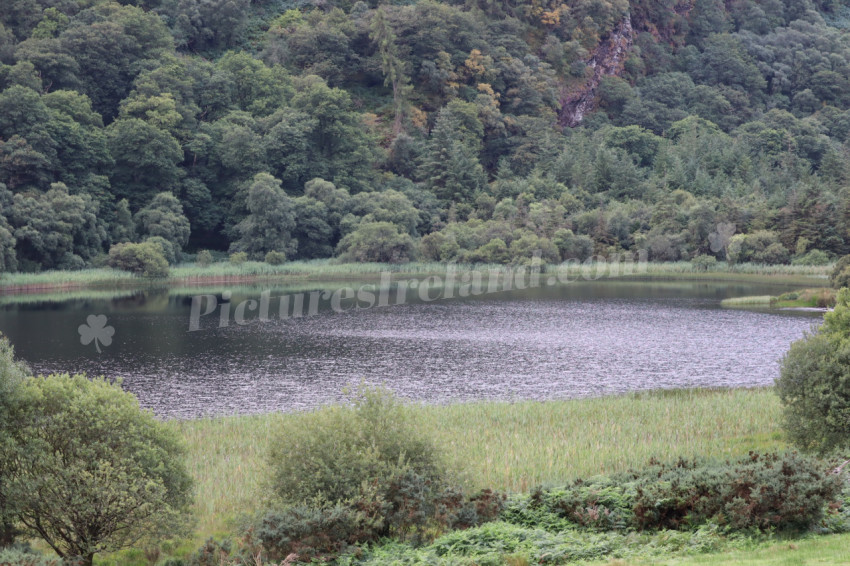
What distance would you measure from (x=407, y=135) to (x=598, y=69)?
→ 1475 inches

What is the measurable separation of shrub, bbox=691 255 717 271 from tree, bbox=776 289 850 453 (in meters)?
61.4

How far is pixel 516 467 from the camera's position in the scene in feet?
49.8

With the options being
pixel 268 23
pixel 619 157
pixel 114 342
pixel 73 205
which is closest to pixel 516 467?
pixel 114 342

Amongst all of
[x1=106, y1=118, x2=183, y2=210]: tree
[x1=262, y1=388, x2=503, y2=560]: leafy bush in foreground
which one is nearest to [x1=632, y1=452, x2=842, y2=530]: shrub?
[x1=262, y1=388, x2=503, y2=560]: leafy bush in foreground

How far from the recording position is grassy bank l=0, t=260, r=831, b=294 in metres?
64.2

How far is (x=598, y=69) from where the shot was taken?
407 ft

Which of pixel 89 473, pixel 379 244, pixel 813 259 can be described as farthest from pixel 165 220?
pixel 89 473

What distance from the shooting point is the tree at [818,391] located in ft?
47.3

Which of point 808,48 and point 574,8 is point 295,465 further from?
point 808,48

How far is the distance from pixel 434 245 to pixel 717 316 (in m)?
36.8

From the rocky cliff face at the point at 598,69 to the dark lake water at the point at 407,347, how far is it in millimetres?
67201

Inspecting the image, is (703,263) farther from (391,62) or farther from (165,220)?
(391,62)

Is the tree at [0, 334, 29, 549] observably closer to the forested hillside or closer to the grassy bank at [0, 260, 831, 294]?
the forested hillside

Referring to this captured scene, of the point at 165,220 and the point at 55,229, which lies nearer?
the point at 55,229
